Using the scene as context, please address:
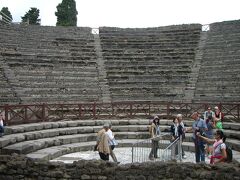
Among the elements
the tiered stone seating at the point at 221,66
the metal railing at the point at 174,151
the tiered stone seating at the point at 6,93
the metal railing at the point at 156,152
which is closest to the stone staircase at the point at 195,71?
Answer: the tiered stone seating at the point at 221,66

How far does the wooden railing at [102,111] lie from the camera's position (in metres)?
18.4

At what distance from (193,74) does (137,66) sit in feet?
14.9

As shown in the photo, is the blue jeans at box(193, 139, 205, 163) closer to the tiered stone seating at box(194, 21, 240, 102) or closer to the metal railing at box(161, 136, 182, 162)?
the metal railing at box(161, 136, 182, 162)

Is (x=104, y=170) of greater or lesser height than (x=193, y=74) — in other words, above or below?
below

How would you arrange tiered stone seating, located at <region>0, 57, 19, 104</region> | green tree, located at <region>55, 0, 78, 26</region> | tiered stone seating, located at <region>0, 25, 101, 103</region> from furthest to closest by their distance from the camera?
green tree, located at <region>55, 0, 78, 26</region> < tiered stone seating, located at <region>0, 25, 101, 103</region> < tiered stone seating, located at <region>0, 57, 19, 104</region>

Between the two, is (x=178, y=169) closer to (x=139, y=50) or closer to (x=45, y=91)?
(x=45, y=91)

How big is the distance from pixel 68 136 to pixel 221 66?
14.3m

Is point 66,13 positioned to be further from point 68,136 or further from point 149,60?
point 68,136

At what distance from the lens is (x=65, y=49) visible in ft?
101

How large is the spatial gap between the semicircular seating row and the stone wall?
2474 mm

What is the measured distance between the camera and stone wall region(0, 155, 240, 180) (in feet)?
30.7

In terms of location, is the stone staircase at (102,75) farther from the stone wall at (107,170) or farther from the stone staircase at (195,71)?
the stone wall at (107,170)

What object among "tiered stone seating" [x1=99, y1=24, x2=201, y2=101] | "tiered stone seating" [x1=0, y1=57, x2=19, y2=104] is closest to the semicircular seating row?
"tiered stone seating" [x1=0, y1=57, x2=19, y2=104]

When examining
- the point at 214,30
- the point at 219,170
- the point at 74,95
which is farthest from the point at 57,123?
the point at 214,30
